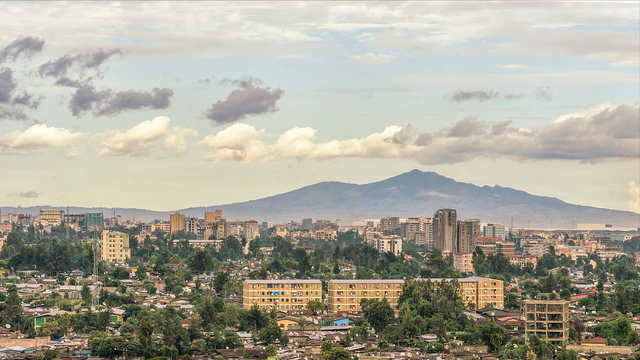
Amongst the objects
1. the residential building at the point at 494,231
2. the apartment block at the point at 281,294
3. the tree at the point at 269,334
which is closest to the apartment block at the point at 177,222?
the residential building at the point at 494,231

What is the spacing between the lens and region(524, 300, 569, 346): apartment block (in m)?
24.4

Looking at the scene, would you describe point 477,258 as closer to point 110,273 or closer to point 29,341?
point 110,273

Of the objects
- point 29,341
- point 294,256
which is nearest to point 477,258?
point 294,256

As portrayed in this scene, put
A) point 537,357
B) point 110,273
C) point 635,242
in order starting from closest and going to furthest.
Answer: point 537,357 < point 110,273 < point 635,242

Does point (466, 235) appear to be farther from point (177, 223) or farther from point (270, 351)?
point (270, 351)

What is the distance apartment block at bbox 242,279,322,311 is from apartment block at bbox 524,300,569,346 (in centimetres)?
976

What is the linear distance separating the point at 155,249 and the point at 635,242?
53.4 metres

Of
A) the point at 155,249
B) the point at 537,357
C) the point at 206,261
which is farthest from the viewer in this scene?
the point at 155,249

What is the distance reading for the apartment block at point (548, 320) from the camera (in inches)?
961

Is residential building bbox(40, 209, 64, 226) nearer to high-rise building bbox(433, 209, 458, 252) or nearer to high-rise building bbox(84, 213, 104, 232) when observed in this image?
high-rise building bbox(84, 213, 104, 232)

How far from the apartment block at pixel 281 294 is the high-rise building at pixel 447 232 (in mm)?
38756

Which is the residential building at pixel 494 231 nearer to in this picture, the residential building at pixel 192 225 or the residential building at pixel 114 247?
the residential building at pixel 192 225

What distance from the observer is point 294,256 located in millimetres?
52250

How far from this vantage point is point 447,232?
70.2 m
